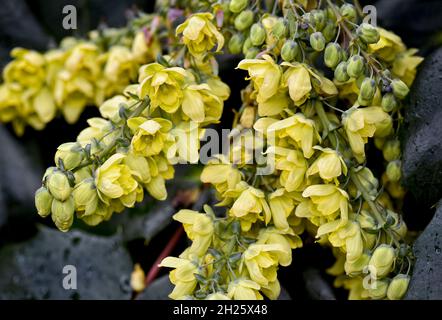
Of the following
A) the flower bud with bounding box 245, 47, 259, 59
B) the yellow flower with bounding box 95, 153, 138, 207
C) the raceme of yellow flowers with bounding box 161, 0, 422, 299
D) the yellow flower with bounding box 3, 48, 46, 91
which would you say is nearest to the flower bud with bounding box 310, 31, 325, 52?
the raceme of yellow flowers with bounding box 161, 0, 422, 299

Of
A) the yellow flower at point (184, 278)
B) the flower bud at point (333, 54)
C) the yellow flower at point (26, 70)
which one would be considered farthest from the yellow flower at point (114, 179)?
the yellow flower at point (26, 70)

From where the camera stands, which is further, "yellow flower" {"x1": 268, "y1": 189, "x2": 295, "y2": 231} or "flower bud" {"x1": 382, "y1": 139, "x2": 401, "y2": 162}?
"flower bud" {"x1": 382, "y1": 139, "x2": 401, "y2": 162}

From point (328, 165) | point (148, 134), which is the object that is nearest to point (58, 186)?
point (148, 134)

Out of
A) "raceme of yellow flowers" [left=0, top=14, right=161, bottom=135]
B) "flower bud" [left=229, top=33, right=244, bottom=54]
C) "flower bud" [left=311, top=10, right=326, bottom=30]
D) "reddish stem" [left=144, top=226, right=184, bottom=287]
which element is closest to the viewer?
"flower bud" [left=311, top=10, right=326, bottom=30]

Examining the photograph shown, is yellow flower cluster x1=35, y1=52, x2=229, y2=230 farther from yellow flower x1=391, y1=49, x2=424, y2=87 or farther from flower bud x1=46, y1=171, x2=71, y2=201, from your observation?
yellow flower x1=391, y1=49, x2=424, y2=87

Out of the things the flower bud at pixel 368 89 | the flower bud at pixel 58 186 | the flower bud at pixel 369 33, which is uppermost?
the flower bud at pixel 369 33

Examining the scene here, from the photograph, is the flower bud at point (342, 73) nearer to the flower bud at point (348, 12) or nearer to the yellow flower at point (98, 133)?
the flower bud at point (348, 12)

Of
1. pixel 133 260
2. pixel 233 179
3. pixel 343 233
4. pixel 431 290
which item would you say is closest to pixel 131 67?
pixel 133 260

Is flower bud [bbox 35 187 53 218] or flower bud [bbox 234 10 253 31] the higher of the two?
flower bud [bbox 234 10 253 31]
